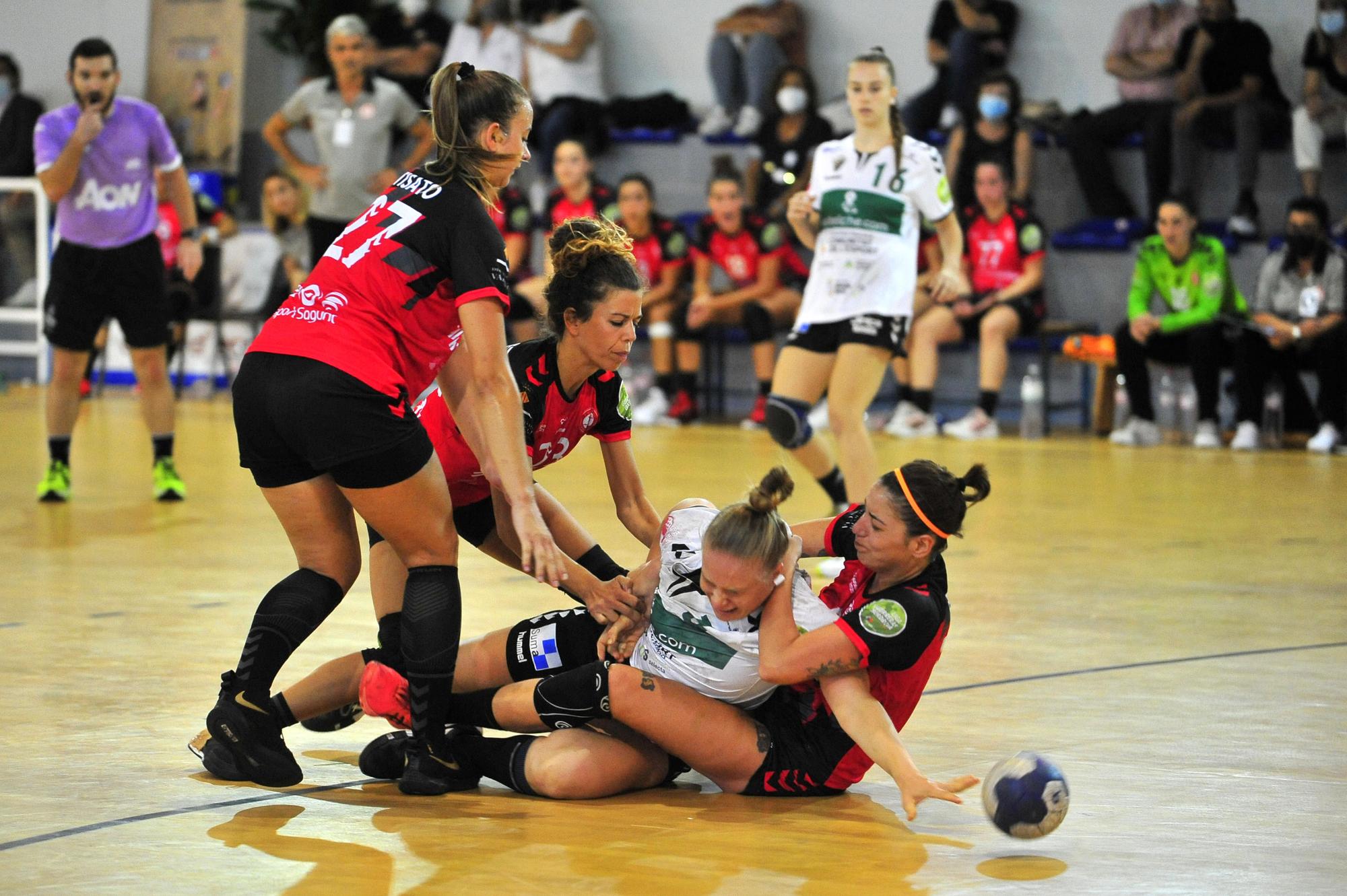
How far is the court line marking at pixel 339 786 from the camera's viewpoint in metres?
2.98

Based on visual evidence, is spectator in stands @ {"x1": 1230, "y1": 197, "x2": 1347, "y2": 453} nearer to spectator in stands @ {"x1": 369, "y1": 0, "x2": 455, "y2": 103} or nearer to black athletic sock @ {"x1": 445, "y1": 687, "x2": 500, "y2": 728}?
spectator in stands @ {"x1": 369, "y1": 0, "x2": 455, "y2": 103}

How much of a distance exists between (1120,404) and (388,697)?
922cm

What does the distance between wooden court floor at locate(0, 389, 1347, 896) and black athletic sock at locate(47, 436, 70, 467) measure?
1.02 feet

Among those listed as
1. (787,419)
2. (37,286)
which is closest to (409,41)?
(37,286)

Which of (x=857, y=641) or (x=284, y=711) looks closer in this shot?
(x=857, y=641)

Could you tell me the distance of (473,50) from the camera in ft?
46.6

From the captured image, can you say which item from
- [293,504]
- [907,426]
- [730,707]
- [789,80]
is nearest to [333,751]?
[293,504]

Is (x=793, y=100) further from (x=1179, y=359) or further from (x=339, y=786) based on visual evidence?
(x=339, y=786)

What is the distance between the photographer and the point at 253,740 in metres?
3.35

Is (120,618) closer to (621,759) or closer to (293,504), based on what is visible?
(293,504)

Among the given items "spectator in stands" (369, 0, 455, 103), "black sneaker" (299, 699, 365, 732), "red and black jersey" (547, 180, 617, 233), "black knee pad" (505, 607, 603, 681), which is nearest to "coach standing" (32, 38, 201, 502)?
"black sneaker" (299, 699, 365, 732)

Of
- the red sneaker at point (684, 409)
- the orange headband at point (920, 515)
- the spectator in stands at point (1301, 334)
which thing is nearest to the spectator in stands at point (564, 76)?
the red sneaker at point (684, 409)

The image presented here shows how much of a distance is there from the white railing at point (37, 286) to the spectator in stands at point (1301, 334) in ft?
32.4

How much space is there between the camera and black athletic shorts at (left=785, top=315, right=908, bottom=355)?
6.63m
